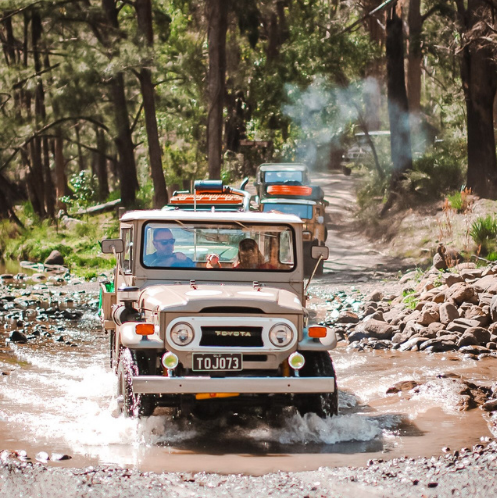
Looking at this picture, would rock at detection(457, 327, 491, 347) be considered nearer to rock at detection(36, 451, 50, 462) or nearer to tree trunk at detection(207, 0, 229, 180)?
rock at detection(36, 451, 50, 462)

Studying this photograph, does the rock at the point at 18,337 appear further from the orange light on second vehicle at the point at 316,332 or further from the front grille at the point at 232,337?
the orange light on second vehicle at the point at 316,332

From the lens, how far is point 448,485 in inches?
239

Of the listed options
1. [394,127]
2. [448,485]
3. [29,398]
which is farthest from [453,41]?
[448,485]

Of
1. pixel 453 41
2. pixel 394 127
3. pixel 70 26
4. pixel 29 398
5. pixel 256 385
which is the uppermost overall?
pixel 70 26

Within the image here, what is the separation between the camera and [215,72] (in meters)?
27.6

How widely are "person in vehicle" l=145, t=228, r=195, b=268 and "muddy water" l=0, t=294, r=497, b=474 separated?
4.72 feet

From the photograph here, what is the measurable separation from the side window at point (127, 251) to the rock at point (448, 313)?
566 cm

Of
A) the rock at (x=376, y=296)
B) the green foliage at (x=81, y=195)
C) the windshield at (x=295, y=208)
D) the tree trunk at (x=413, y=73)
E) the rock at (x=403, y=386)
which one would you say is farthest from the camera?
the green foliage at (x=81, y=195)

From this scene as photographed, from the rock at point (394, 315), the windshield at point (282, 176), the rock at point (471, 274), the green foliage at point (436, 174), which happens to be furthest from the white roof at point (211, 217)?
the green foliage at point (436, 174)

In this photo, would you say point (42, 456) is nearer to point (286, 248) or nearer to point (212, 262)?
point (212, 262)

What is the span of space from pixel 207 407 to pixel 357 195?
24.5 m

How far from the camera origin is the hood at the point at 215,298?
7.25 meters

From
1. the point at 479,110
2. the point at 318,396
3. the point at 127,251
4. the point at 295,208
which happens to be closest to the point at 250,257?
the point at 127,251

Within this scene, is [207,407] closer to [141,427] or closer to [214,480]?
[141,427]
